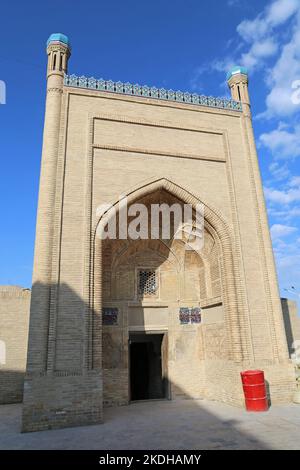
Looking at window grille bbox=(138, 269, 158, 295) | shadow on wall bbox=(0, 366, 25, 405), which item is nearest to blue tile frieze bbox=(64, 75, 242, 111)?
window grille bbox=(138, 269, 158, 295)

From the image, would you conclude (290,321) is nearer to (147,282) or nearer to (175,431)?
(147,282)

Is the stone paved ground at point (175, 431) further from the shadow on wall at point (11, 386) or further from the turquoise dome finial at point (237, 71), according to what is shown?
the turquoise dome finial at point (237, 71)

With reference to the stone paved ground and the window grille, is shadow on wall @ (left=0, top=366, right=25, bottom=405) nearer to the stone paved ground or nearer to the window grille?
the stone paved ground

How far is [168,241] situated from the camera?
32.9 ft

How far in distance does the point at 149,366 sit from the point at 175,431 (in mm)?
5068

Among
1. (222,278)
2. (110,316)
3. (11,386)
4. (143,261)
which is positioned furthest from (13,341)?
(222,278)

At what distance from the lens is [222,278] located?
866cm

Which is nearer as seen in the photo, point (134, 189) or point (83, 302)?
point (83, 302)

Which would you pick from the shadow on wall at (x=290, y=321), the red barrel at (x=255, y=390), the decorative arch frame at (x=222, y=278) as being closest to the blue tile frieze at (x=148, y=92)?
the decorative arch frame at (x=222, y=278)

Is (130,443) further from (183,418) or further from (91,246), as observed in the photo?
(91,246)

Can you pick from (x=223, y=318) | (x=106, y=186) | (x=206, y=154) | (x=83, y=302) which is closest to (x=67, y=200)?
(x=106, y=186)

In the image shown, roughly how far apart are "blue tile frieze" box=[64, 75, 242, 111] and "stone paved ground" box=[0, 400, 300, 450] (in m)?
7.66

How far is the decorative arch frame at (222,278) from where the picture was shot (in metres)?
7.10

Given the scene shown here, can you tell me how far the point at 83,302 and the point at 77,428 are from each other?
2.24m
